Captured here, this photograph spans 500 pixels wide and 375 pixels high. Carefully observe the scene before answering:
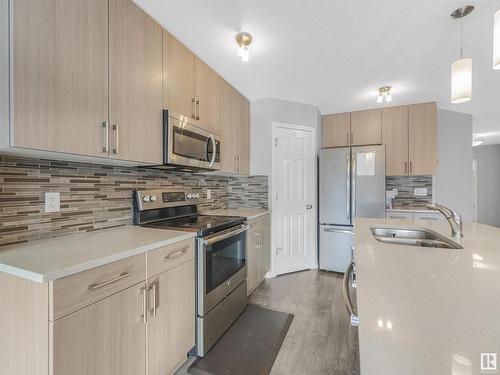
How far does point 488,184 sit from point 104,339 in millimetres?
8126

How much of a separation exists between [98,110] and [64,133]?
22cm

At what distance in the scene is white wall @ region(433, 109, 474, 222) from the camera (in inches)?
135

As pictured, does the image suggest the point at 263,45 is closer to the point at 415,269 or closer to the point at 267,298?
the point at 415,269

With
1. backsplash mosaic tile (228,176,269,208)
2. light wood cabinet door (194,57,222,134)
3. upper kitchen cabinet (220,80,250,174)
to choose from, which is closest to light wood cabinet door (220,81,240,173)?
upper kitchen cabinet (220,80,250,174)

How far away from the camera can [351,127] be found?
356 centimetres

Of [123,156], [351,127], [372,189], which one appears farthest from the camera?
[351,127]

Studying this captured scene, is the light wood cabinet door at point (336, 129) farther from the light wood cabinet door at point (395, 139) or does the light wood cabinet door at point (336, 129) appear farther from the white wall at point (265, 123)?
the white wall at point (265, 123)

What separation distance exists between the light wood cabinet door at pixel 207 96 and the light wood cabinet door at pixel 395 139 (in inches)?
96.3

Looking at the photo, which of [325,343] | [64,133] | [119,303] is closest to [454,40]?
[325,343]

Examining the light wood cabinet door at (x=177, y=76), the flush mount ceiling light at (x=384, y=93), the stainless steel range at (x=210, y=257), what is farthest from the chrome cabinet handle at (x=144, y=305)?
the flush mount ceiling light at (x=384, y=93)

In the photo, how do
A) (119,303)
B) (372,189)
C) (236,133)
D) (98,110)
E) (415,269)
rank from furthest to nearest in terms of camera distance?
(372,189)
(236,133)
(98,110)
(119,303)
(415,269)

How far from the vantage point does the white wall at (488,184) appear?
5.79 meters

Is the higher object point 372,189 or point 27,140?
point 27,140

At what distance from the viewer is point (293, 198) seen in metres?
3.19
